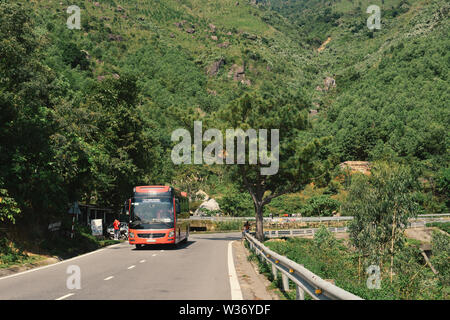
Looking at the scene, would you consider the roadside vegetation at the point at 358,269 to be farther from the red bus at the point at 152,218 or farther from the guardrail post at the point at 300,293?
the red bus at the point at 152,218

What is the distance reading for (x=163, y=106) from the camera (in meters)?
137

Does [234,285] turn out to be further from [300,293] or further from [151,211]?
[151,211]

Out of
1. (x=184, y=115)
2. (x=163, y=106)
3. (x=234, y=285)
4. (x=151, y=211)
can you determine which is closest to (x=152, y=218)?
(x=151, y=211)

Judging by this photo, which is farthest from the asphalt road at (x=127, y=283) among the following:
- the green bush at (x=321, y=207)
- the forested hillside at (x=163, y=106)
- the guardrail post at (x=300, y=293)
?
the green bush at (x=321, y=207)

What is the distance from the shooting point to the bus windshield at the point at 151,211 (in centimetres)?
2409

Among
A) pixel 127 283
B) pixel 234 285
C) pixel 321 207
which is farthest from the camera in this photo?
pixel 321 207

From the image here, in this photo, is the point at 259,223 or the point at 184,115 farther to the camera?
the point at 184,115

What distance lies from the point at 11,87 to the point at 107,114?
23592mm

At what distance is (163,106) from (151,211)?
116 metres

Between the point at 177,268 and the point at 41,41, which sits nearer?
the point at 177,268

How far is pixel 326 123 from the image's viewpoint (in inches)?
5256

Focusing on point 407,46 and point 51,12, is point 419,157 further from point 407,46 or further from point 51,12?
point 51,12

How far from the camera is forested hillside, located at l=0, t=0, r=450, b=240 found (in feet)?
62.9
